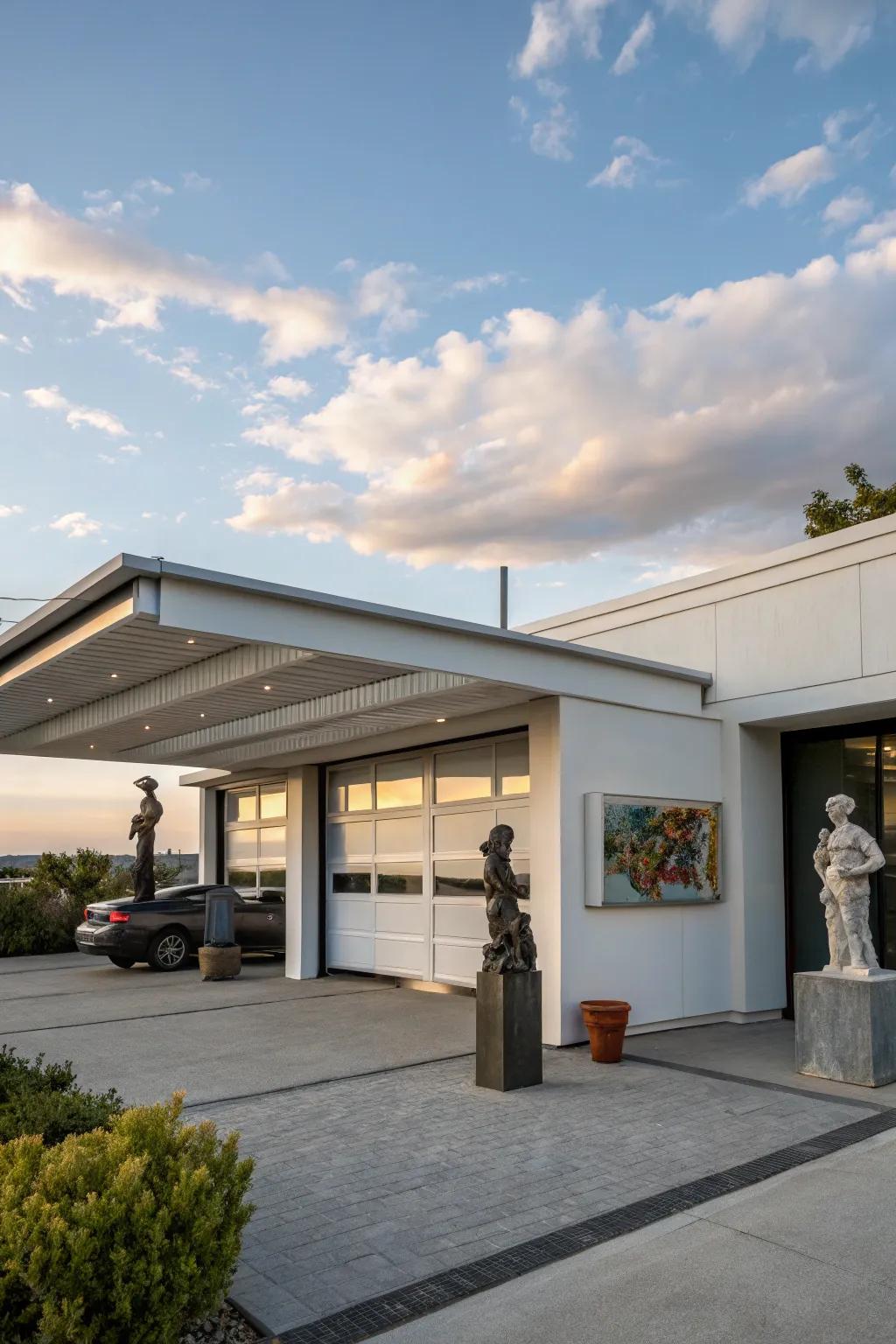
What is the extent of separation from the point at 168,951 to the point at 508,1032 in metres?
8.65

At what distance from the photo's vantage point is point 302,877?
1354 cm

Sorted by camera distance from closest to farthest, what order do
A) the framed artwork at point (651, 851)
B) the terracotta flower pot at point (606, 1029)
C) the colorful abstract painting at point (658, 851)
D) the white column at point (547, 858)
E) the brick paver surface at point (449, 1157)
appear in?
the brick paver surface at point (449, 1157), the terracotta flower pot at point (606, 1029), the white column at point (547, 858), the framed artwork at point (651, 851), the colorful abstract painting at point (658, 851)

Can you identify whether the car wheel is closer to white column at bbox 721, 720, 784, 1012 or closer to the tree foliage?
white column at bbox 721, 720, 784, 1012

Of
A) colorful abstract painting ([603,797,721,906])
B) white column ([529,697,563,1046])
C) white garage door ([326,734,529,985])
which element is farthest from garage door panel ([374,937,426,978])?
colorful abstract painting ([603,797,721,906])

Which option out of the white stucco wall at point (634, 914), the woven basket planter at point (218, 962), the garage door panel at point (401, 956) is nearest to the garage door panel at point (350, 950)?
the garage door panel at point (401, 956)

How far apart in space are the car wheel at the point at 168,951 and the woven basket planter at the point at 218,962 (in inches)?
49.5

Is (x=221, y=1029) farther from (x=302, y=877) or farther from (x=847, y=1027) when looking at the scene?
(x=847, y=1027)

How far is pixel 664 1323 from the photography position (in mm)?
3695

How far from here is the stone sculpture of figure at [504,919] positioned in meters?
7.46

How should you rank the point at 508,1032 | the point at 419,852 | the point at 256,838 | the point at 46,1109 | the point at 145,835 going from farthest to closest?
the point at 256,838 < the point at 145,835 < the point at 419,852 < the point at 508,1032 < the point at 46,1109

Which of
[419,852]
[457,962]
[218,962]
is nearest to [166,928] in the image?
[218,962]

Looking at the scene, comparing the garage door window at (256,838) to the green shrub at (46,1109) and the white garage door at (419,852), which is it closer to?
the white garage door at (419,852)

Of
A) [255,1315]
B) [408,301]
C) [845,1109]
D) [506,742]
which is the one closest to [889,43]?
[408,301]

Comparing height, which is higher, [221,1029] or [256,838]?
[256,838]
